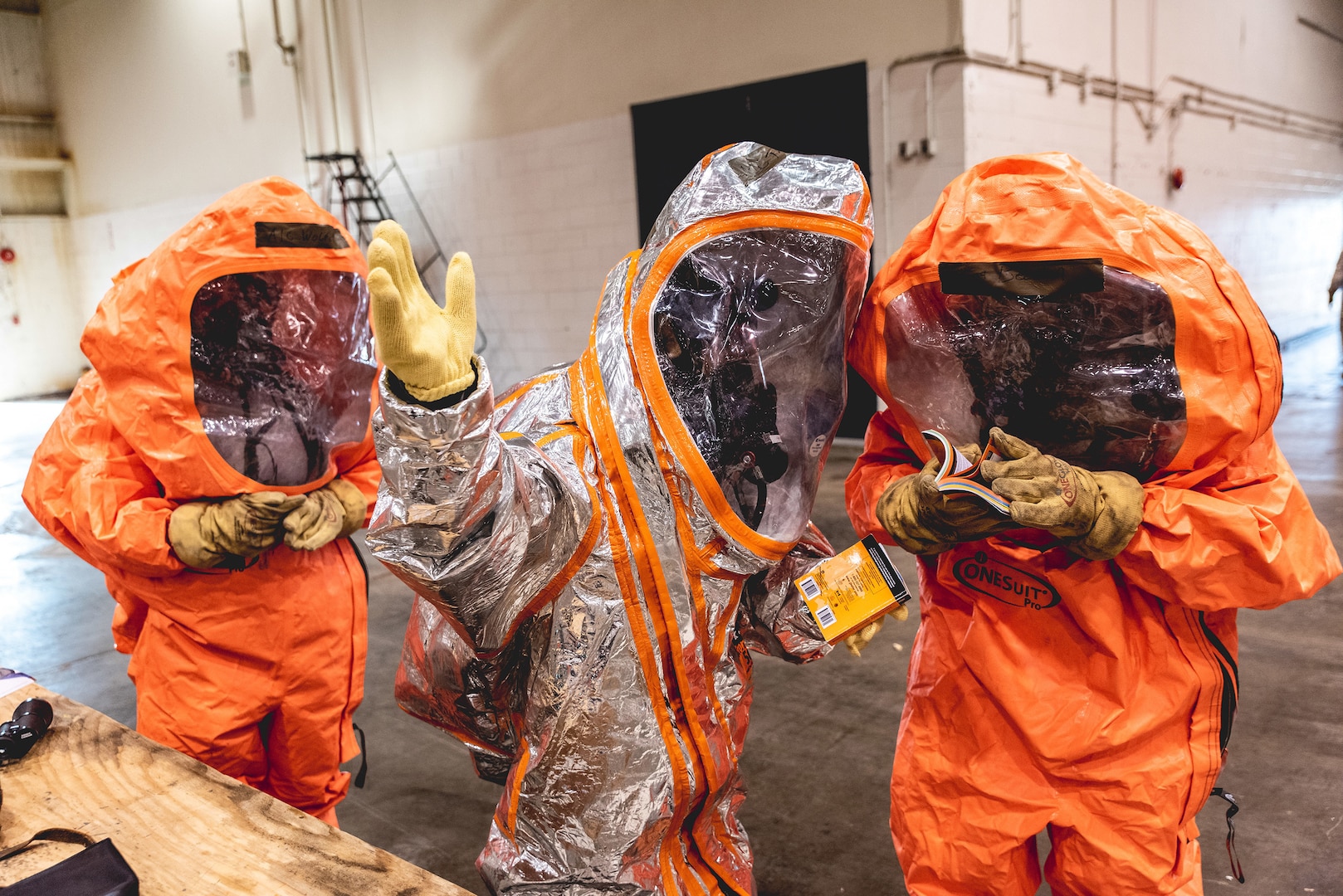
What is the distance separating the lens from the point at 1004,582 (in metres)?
1.42

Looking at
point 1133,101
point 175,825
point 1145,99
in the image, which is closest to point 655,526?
point 175,825

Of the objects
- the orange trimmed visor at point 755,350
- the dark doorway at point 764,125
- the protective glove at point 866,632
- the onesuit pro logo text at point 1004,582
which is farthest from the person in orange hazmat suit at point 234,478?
the dark doorway at point 764,125

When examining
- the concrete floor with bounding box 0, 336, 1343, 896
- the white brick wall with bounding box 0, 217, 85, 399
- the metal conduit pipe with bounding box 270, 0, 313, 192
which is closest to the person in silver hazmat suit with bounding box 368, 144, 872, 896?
the concrete floor with bounding box 0, 336, 1343, 896

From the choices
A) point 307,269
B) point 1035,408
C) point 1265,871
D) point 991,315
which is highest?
point 307,269

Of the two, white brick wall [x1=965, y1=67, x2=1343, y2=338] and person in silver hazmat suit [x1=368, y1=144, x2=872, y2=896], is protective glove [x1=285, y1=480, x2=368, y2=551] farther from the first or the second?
white brick wall [x1=965, y1=67, x2=1343, y2=338]

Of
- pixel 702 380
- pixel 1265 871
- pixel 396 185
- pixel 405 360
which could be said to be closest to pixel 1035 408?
pixel 702 380

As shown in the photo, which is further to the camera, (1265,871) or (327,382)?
(1265,871)

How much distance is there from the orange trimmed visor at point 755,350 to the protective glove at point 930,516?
0.16 meters

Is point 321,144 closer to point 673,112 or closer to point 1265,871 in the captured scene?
point 673,112

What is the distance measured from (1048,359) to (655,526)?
61cm

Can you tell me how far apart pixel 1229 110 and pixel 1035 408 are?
27.9 feet

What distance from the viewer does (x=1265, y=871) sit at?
2051mm

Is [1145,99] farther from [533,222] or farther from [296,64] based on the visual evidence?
[296,64]

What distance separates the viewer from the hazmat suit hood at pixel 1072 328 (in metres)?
1.24
